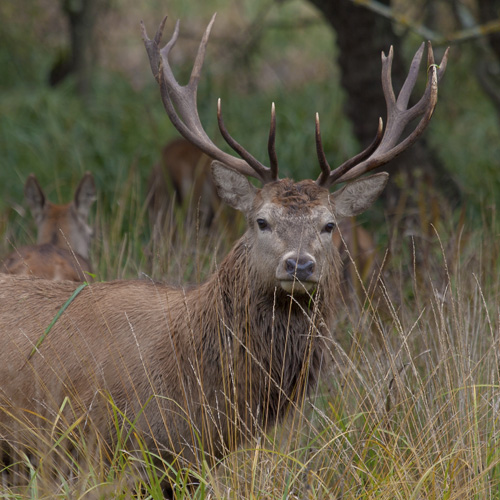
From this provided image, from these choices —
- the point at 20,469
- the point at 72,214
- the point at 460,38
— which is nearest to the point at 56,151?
the point at 72,214

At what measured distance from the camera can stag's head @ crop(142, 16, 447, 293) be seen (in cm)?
395

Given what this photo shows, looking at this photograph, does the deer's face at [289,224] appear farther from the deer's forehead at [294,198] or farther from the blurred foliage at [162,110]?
the blurred foliage at [162,110]

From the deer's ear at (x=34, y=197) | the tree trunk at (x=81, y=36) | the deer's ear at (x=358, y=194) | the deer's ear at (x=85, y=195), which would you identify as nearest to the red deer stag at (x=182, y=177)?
the deer's ear at (x=85, y=195)

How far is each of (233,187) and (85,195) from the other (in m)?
2.93

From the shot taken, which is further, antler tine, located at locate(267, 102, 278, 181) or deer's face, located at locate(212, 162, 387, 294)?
antler tine, located at locate(267, 102, 278, 181)

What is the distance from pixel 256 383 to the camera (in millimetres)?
4004

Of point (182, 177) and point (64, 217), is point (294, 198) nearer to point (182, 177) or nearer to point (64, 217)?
point (64, 217)

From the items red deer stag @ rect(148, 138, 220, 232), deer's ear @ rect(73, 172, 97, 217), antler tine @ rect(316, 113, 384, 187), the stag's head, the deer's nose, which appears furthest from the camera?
red deer stag @ rect(148, 138, 220, 232)

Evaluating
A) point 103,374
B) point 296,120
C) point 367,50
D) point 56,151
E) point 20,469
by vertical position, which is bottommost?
point 20,469

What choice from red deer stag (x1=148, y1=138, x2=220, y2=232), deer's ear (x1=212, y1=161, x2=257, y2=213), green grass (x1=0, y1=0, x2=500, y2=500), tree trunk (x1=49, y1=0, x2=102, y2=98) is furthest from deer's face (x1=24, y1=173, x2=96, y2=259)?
tree trunk (x1=49, y1=0, x2=102, y2=98)

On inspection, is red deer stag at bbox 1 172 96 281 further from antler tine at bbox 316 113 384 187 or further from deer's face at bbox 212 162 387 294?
antler tine at bbox 316 113 384 187

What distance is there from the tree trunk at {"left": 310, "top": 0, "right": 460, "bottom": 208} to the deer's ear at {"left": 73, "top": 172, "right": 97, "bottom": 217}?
2599mm

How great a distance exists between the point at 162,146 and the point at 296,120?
155cm

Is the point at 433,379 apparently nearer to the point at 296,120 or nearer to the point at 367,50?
the point at 367,50
